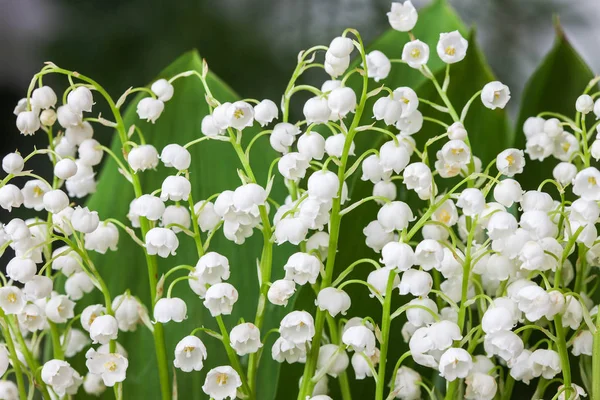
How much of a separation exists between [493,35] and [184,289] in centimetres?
91

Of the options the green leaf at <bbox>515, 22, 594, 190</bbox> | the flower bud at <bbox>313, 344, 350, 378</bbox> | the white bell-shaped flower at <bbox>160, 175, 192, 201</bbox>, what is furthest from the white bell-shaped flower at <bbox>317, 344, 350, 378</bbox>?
the green leaf at <bbox>515, 22, 594, 190</bbox>

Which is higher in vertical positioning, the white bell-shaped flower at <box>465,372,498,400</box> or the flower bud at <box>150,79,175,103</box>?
the flower bud at <box>150,79,175,103</box>

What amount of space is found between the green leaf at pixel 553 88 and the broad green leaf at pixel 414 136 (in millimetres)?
27

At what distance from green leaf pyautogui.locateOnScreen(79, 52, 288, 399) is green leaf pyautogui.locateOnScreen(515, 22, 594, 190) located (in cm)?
17

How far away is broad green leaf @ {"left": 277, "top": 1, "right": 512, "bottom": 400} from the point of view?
406 millimetres

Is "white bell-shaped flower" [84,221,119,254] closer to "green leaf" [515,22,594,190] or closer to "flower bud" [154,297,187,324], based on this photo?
"flower bud" [154,297,187,324]

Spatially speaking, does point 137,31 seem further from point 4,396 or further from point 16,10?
point 4,396

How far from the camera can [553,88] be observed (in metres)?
0.48

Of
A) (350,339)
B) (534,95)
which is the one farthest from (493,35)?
(350,339)

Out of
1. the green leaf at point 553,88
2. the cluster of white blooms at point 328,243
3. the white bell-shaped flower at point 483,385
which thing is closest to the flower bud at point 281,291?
the cluster of white blooms at point 328,243

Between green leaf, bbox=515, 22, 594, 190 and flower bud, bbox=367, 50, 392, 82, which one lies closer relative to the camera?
flower bud, bbox=367, 50, 392, 82

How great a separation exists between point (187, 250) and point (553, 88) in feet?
0.88

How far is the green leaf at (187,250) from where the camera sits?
45cm

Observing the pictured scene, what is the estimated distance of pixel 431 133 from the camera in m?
0.43
